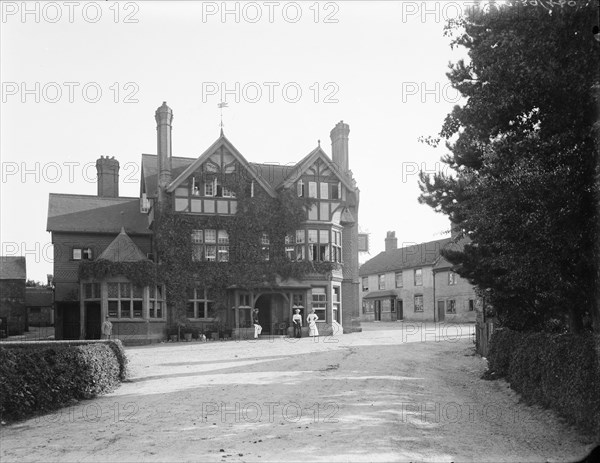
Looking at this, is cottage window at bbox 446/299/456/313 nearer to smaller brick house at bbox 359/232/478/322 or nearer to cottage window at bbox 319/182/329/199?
smaller brick house at bbox 359/232/478/322

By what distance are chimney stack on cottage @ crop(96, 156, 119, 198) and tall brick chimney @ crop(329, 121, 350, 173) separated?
1554 cm

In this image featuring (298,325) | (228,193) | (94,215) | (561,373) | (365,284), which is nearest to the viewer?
(561,373)

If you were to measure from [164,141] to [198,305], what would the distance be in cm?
968

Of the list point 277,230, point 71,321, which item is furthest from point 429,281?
point 71,321

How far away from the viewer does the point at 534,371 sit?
46.9 ft

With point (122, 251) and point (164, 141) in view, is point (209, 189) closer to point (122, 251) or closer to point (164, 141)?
point (164, 141)

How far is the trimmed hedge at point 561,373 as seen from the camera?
10.6 meters

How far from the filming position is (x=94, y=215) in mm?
38656

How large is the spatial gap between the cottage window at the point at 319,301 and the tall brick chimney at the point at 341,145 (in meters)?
7.99

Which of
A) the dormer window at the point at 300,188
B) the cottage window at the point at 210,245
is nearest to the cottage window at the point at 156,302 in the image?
the cottage window at the point at 210,245

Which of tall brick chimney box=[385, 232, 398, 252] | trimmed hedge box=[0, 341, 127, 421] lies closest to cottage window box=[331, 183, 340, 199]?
trimmed hedge box=[0, 341, 127, 421]

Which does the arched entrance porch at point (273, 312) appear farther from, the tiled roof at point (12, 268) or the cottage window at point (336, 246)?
the tiled roof at point (12, 268)

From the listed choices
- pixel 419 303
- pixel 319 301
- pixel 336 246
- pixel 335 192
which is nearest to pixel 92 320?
pixel 319 301

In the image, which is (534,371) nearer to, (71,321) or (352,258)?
(352,258)
